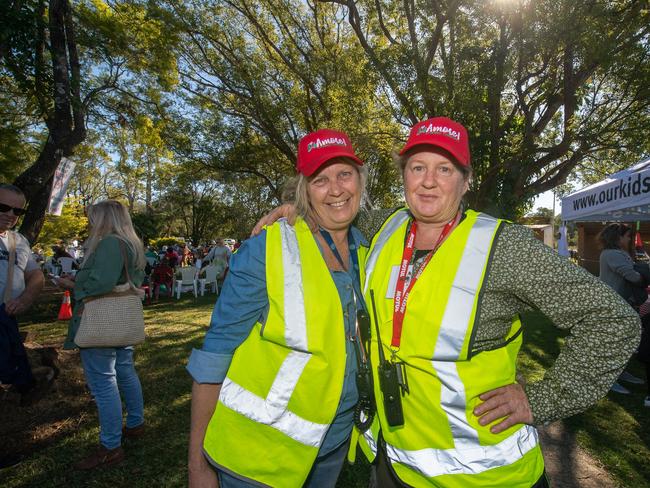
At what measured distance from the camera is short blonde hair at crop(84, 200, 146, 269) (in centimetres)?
353

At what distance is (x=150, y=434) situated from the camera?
13.6 ft

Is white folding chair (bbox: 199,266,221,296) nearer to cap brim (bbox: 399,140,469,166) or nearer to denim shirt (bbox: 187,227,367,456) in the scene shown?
denim shirt (bbox: 187,227,367,456)

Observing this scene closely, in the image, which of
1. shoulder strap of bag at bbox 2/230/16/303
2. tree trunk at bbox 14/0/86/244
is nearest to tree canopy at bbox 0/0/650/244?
tree trunk at bbox 14/0/86/244

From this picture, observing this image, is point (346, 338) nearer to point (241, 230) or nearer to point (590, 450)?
point (590, 450)

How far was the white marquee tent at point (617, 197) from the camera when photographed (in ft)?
19.0

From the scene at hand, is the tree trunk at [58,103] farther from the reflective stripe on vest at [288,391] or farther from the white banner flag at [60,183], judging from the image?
the reflective stripe on vest at [288,391]

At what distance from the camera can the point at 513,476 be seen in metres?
1.47

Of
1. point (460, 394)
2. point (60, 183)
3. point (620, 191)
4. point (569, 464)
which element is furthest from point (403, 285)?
point (620, 191)

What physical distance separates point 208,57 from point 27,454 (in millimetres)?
13923

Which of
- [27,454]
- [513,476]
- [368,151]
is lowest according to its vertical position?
[27,454]

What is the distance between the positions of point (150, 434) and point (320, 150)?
3.75 m

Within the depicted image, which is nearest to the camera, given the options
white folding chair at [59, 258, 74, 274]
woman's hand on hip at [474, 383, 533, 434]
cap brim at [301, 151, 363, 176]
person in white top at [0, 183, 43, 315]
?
woman's hand on hip at [474, 383, 533, 434]

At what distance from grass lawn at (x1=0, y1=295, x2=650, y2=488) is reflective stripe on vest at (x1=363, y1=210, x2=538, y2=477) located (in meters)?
2.19

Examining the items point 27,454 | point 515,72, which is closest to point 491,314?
point 27,454
